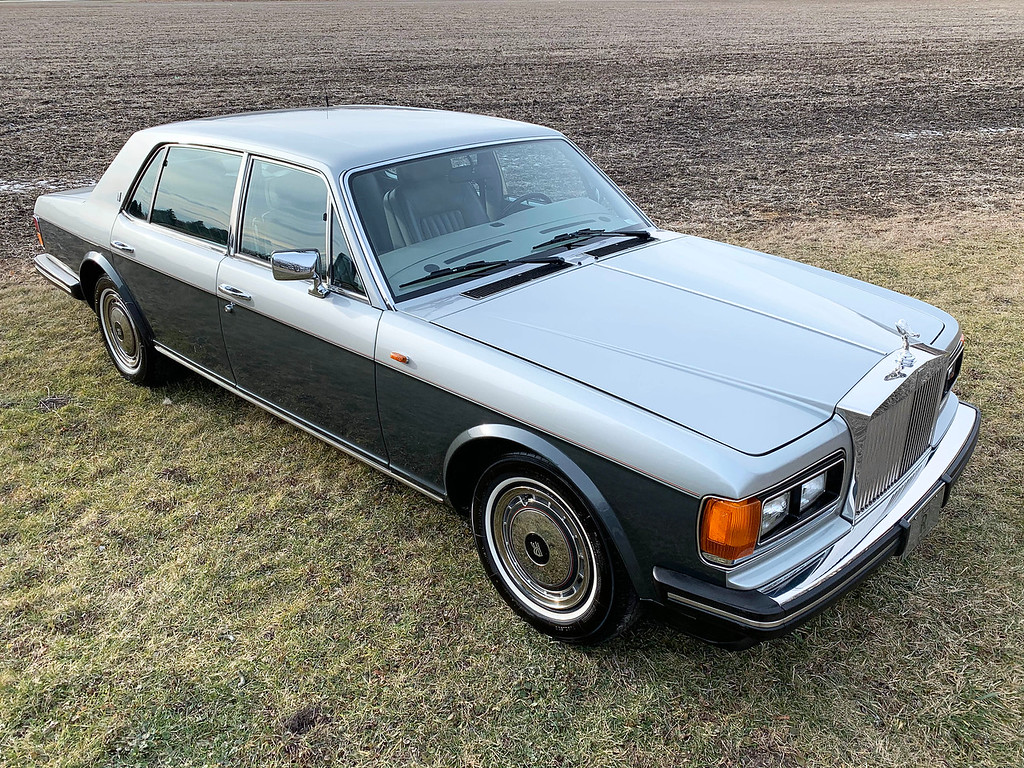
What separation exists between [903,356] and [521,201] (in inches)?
72.9

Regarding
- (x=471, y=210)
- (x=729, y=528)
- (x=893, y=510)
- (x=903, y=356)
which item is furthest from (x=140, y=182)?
(x=893, y=510)

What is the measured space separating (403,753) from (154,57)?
92.5 ft

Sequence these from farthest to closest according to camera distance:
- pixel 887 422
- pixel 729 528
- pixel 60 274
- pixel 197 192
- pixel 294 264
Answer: pixel 60 274 < pixel 197 192 < pixel 294 264 < pixel 887 422 < pixel 729 528

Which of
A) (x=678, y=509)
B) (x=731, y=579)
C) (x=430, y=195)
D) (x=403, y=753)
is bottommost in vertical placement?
(x=403, y=753)

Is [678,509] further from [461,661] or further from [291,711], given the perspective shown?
[291,711]

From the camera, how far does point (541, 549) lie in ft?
9.82

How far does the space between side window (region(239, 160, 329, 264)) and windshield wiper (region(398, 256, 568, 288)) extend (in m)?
0.46

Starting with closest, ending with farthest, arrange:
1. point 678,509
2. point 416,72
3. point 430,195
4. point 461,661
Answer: point 678,509, point 461,661, point 430,195, point 416,72

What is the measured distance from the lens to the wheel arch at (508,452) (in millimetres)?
2629

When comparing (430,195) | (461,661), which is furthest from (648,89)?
(461,661)

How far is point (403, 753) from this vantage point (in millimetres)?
2621

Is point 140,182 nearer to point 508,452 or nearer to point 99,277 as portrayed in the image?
point 99,277

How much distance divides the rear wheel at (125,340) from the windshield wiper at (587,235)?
2597 mm

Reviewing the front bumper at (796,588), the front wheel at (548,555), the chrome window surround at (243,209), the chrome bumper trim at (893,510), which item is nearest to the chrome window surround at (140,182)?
the chrome window surround at (243,209)
